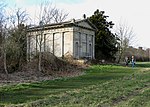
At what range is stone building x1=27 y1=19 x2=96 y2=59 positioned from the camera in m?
47.2

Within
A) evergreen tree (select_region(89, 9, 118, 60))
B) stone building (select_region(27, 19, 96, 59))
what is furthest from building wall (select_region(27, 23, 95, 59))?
evergreen tree (select_region(89, 9, 118, 60))

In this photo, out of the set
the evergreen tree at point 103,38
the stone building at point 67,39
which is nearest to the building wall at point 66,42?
the stone building at point 67,39

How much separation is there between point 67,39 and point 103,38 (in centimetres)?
1189

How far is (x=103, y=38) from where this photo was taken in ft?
189

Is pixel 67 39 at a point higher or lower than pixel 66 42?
higher

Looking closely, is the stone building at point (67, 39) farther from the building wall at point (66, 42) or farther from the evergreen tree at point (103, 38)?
the evergreen tree at point (103, 38)

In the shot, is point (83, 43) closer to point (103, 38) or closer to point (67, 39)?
point (67, 39)

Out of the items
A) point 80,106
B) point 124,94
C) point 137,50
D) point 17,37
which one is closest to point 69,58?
point 17,37

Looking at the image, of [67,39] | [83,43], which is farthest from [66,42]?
[83,43]

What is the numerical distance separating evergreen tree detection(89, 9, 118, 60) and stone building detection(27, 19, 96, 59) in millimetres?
5721

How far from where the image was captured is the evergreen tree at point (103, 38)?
57656 millimetres

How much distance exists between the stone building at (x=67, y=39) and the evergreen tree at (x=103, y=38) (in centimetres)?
572

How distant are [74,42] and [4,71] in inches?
852

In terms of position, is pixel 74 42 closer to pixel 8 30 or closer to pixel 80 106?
pixel 8 30
